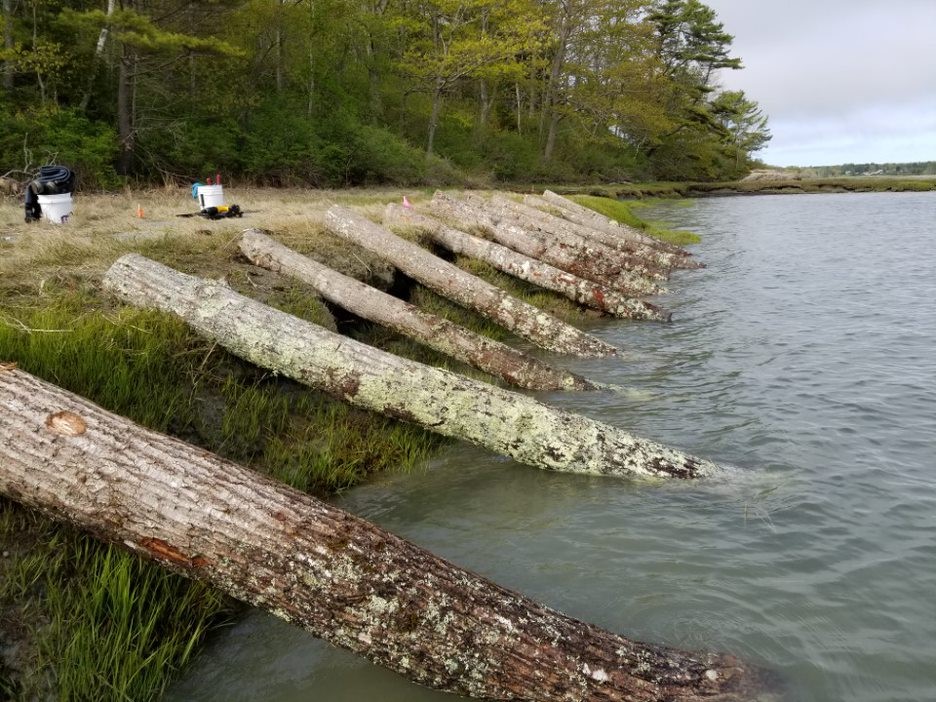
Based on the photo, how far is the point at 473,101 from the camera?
1806 inches

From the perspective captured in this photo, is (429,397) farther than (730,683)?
Yes

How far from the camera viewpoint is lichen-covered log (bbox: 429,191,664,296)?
11414mm

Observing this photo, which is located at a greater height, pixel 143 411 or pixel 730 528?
pixel 143 411

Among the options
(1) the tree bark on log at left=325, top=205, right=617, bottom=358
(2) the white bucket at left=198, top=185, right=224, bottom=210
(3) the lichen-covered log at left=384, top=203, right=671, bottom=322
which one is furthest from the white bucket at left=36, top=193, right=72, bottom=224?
(3) the lichen-covered log at left=384, top=203, right=671, bottom=322

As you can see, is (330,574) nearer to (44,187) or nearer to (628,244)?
(44,187)

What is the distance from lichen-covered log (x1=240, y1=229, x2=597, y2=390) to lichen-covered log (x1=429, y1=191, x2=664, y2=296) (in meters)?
5.01

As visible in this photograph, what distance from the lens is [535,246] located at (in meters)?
11.4

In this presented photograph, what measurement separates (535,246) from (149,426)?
8348mm

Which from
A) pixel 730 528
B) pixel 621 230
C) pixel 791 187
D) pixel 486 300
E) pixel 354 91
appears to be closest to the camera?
pixel 730 528

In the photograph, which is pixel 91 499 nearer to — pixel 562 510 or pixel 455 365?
pixel 562 510

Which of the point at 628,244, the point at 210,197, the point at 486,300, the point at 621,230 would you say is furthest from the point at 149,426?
the point at 621,230

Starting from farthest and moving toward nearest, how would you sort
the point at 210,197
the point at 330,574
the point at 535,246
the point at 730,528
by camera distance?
the point at 535,246, the point at 210,197, the point at 730,528, the point at 330,574

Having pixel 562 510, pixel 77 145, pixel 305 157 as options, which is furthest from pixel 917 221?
pixel 77 145

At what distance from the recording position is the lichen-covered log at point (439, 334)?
21.7 ft
